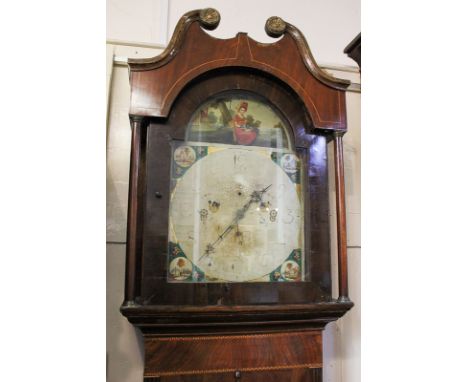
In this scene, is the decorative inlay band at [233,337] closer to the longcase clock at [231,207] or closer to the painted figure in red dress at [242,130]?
the longcase clock at [231,207]

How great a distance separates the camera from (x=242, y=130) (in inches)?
35.1

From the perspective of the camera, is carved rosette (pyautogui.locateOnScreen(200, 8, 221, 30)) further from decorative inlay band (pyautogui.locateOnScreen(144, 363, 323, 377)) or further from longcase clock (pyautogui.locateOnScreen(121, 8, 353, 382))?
decorative inlay band (pyautogui.locateOnScreen(144, 363, 323, 377))

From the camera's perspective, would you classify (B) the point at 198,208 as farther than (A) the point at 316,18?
No

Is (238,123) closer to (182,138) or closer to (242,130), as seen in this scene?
(242,130)

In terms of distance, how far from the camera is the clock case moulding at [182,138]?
2.58 ft

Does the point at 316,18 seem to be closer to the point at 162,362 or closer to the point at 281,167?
the point at 281,167

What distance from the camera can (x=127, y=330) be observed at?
3.31 feet

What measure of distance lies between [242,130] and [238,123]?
0.06 ft

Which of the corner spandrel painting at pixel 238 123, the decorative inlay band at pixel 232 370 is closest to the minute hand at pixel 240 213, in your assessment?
the corner spandrel painting at pixel 238 123

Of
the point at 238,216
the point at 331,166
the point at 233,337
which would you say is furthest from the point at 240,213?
the point at 331,166

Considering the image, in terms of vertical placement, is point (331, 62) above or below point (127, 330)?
above
